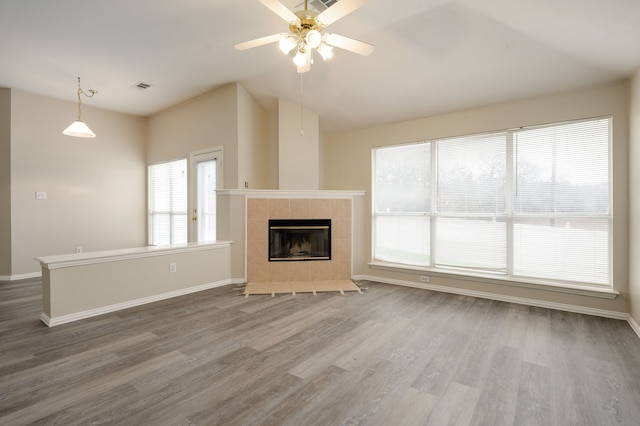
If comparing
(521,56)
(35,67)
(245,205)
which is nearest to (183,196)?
(245,205)

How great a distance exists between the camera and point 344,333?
269 centimetres

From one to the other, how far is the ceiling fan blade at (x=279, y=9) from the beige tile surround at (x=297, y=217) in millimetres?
2630

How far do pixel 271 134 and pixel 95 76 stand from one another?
257 cm

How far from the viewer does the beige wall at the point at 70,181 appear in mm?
4684

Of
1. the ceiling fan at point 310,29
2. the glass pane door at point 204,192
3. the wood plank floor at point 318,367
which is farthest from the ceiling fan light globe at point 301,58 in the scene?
the glass pane door at point 204,192

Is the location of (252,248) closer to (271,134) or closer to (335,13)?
(271,134)

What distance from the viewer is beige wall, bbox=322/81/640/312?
9.93 feet

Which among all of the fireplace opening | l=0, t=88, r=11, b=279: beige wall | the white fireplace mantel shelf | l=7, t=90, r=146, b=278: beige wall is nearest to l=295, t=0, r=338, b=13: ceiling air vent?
the white fireplace mantel shelf

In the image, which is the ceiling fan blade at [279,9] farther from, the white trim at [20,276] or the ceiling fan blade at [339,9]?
the white trim at [20,276]

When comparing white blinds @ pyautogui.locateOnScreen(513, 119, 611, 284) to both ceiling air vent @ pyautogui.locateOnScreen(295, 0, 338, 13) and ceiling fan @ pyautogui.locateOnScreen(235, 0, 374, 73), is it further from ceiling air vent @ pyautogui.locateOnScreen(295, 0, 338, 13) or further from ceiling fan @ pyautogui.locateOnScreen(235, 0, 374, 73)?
ceiling air vent @ pyautogui.locateOnScreen(295, 0, 338, 13)

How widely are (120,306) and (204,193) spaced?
2324mm

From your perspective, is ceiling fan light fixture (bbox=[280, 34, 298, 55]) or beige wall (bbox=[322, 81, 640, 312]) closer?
ceiling fan light fixture (bbox=[280, 34, 298, 55])

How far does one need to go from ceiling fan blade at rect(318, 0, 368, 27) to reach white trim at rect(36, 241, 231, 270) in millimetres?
3078

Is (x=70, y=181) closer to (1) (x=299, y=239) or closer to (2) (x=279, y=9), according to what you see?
(1) (x=299, y=239)
